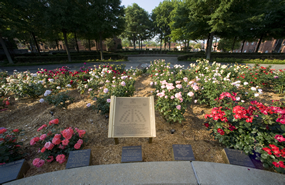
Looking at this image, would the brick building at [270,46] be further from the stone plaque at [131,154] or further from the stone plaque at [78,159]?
the stone plaque at [78,159]

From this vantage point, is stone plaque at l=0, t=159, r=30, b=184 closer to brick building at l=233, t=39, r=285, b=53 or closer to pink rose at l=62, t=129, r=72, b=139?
pink rose at l=62, t=129, r=72, b=139

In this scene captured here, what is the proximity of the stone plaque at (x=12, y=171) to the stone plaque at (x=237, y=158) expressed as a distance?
3635 millimetres

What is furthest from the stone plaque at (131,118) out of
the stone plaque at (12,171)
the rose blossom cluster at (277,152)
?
the rose blossom cluster at (277,152)

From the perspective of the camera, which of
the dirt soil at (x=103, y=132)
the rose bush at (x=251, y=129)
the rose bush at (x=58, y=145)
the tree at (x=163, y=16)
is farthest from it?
the tree at (x=163, y=16)

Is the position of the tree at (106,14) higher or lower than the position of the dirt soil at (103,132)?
higher

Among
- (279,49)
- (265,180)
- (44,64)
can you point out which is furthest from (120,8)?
(279,49)

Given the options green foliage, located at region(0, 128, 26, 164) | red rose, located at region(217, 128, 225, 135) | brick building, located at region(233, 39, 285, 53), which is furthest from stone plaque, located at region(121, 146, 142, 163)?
brick building, located at region(233, 39, 285, 53)

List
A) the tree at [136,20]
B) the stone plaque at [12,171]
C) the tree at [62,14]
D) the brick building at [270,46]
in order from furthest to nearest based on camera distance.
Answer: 1. the brick building at [270,46]
2. the tree at [136,20]
3. the tree at [62,14]
4. the stone plaque at [12,171]

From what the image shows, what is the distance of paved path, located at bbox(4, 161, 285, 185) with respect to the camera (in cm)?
176

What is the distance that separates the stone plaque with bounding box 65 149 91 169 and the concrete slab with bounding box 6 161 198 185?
0.07 metres

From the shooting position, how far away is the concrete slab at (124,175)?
1.77 meters

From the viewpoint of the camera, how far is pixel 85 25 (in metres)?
15.0

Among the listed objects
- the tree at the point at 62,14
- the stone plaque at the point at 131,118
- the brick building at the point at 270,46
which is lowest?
the stone plaque at the point at 131,118

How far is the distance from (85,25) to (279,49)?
53.5 metres
